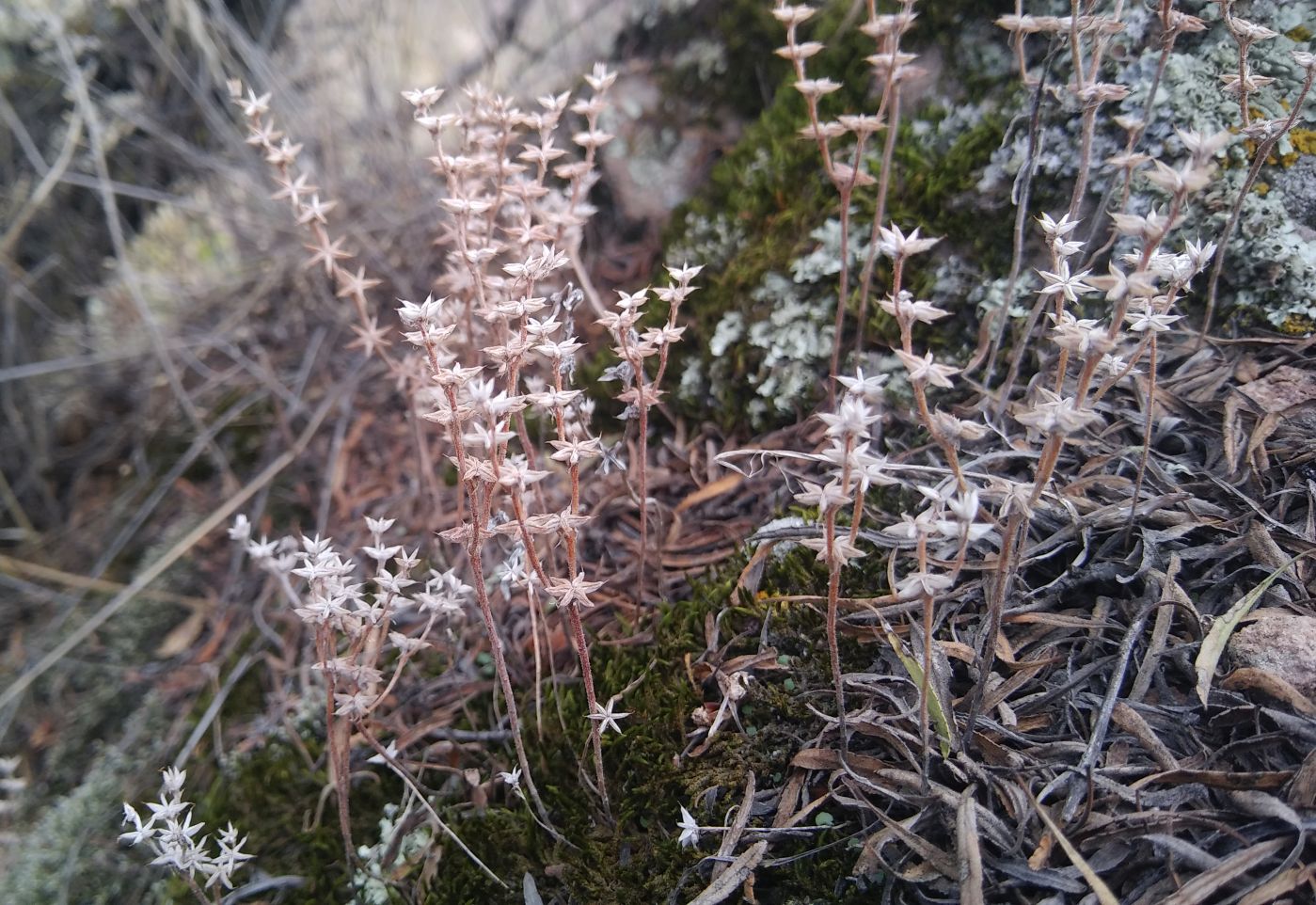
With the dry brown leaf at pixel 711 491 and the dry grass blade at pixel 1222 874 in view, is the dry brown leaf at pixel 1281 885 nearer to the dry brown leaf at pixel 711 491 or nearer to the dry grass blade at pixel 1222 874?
the dry grass blade at pixel 1222 874

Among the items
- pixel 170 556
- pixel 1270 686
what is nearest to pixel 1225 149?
pixel 1270 686

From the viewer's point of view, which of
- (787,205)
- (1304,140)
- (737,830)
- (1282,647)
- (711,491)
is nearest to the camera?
(1282,647)

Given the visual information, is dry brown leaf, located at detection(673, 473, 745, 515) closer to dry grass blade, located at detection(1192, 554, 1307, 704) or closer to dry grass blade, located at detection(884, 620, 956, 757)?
dry grass blade, located at detection(884, 620, 956, 757)

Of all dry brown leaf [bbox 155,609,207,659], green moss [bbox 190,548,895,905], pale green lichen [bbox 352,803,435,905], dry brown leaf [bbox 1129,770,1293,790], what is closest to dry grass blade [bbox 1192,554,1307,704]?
dry brown leaf [bbox 1129,770,1293,790]

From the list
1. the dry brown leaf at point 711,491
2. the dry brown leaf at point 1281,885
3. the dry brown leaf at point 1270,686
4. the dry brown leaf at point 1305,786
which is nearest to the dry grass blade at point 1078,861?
the dry brown leaf at point 1281,885

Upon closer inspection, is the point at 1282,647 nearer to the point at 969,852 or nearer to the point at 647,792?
the point at 969,852

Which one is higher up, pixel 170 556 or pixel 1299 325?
pixel 170 556
